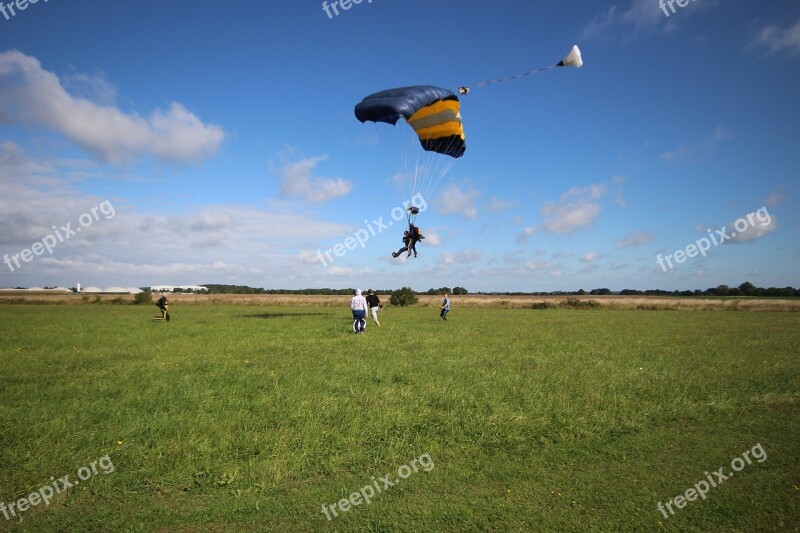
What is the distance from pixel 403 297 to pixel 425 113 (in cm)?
3682

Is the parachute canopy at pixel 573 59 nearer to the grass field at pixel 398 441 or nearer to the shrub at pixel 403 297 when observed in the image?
the grass field at pixel 398 441

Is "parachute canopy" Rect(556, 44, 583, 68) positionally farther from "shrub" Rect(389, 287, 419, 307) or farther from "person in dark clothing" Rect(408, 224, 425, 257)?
"shrub" Rect(389, 287, 419, 307)

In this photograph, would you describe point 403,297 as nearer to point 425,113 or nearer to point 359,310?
point 359,310

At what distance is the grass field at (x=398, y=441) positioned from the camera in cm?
478

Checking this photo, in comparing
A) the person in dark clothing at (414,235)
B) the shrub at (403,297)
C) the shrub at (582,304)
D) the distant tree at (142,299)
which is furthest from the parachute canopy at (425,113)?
the distant tree at (142,299)

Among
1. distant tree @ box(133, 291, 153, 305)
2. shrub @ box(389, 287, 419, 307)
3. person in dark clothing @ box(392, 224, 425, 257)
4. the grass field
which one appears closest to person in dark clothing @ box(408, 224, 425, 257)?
person in dark clothing @ box(392, 224, 425, 257)

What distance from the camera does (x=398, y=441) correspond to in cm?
662

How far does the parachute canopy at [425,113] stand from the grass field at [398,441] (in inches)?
361

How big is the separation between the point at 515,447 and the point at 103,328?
22.8m

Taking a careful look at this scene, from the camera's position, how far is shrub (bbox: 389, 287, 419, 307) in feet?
172

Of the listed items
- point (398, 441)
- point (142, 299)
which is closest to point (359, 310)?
point (398, 441)

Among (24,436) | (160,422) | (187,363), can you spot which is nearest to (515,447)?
(160,422)

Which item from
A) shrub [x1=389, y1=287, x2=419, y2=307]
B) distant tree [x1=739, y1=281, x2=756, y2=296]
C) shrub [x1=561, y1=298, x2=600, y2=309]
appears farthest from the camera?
distant tree [x1=739, y1=281, x2=756, y2=296]

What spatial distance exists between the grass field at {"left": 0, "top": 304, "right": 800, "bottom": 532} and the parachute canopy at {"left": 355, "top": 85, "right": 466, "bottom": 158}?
9.16m
